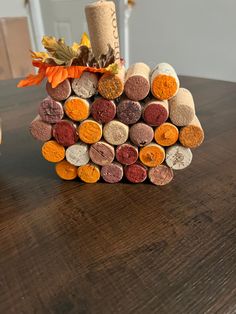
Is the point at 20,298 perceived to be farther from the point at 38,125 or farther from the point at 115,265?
the point at 38,125

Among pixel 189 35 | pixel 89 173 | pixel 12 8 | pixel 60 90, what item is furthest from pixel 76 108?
pixel 12 8

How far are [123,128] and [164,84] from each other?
0.36 ft

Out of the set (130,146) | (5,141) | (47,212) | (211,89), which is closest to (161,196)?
(130,146)

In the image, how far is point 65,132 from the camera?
1.70 ft

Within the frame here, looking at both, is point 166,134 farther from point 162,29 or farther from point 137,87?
point 162,29

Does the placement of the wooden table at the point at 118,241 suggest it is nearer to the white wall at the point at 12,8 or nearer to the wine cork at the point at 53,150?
the wine cork at the point at 53,150

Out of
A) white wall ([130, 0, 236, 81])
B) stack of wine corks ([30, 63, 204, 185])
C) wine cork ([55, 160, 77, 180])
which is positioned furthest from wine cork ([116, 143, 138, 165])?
white wall ([130, 0, 236, 81])

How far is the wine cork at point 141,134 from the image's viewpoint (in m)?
0.51

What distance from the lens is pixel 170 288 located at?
35 centimetres

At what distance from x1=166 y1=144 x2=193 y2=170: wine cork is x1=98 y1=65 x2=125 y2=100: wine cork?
0.15 meters

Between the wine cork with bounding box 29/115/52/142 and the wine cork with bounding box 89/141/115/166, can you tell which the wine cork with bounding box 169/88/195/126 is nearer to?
the wine cork with bounding box 89/141/115/166

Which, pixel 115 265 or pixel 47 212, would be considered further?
pixel 47 212

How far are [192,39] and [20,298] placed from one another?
6.44 ft

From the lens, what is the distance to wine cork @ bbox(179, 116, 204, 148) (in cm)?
50
